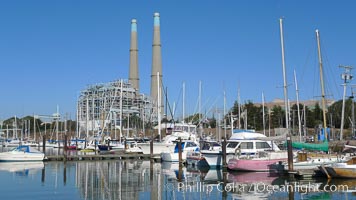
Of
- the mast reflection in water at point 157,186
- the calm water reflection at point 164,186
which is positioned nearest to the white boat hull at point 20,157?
the mast reflection in water at point 157,186

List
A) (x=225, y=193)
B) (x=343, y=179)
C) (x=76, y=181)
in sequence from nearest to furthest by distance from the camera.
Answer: (x=225, y=193), (x=343, y=179), (x=76, y=181)

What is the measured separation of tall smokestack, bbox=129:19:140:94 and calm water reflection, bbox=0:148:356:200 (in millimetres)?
94821

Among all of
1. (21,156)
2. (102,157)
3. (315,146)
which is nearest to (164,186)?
(315,146)

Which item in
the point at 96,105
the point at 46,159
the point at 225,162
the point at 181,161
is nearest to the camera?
the point at 225,162

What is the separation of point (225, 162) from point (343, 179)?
10924 mm

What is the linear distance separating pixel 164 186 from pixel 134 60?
104 metres

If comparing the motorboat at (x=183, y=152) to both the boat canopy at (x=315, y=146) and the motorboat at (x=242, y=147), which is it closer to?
the motorboat at (x=242, y=147)

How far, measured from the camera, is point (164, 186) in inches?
1121

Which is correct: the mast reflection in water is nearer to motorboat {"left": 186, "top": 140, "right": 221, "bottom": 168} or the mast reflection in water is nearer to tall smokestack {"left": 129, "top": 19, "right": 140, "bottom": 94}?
motorboat {"left": 186, "top": 140, "right": 221, "bottom": 168}

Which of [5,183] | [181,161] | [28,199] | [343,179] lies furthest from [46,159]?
[343,179]

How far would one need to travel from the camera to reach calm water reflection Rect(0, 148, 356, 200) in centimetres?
2422

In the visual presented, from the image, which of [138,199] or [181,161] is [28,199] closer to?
[138,199]

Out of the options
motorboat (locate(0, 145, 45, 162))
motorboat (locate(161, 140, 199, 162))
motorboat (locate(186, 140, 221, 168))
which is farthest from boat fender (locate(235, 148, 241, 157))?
motorboat (locate(0, 145, 45, 162))

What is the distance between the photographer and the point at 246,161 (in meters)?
35.6
